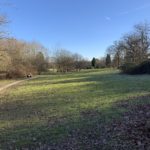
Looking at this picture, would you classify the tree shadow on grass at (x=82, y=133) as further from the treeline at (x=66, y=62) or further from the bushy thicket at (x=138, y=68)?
the treeline at (x=66, y=62)

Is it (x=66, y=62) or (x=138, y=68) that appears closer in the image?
(x=138, y=68)

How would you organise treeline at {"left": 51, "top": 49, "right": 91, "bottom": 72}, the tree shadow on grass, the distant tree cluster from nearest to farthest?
1. the tree shadow on grass
2. the distant tree cluster
3. treeline at {"left": 51, "top": 49, "right": 91, "bottom": 72}

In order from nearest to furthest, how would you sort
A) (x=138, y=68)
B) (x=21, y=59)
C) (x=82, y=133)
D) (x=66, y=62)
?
(x=82, y=133), (x=138, y=68), (x=21, y=59), (x=66, y=62)

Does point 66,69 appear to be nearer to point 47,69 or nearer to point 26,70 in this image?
point 47,69

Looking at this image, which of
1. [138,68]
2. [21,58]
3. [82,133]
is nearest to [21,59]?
[21,58]

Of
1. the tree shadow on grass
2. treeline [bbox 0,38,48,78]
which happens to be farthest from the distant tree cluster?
the tree shadow on grass

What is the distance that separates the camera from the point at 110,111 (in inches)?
419

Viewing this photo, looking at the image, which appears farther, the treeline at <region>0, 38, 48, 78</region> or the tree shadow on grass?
the treeline at <region>0, 38, 48, 78</region>

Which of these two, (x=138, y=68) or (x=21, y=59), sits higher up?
(x=21, y=59)

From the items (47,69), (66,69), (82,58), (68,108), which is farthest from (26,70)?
(68,108)

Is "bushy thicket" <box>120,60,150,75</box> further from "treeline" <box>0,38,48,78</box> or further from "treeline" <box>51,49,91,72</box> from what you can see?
"treeline" <box>51,49,91,72</box>

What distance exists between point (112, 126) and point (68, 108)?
417cm

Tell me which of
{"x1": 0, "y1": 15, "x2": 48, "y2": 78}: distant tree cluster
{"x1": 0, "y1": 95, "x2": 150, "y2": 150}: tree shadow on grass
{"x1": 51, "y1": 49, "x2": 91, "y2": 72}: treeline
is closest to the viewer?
{"x1": 0, "y1": 95, "x2": 150, "y2": 150}: tree shadow on grass

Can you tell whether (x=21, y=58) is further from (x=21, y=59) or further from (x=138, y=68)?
(x=138, y=68)
